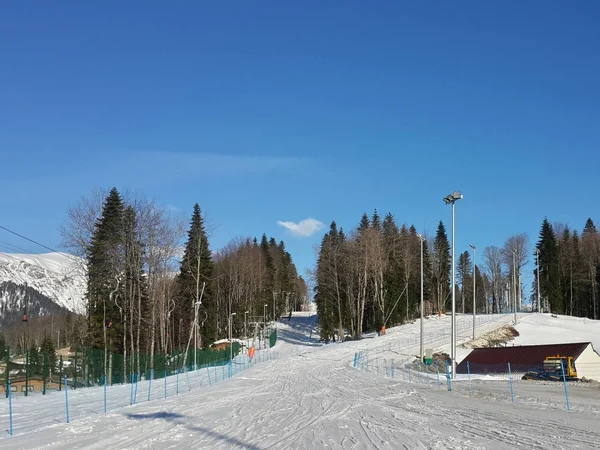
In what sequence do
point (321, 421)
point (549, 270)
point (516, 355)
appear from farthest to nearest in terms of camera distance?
point (549, 270) → point (516, 355) → point (321, 421)

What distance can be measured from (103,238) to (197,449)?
115 ft

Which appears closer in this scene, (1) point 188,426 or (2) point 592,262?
(1) point 188,426

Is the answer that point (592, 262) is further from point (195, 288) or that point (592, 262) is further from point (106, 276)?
point (106, 276)

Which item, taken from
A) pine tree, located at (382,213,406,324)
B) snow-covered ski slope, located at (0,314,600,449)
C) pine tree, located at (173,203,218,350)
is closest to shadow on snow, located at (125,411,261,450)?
snow-covered ski slope, located at (0,314,600,449)

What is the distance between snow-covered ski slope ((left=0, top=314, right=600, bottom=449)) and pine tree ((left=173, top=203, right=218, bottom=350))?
127 feet

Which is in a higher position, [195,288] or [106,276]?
[106,276]

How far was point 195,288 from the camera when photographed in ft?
216

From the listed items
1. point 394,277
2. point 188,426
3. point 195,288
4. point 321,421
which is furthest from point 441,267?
point 188,426

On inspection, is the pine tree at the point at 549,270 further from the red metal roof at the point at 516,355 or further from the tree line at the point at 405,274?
the red metal roof at the point at 516,355

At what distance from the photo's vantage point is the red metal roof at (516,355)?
40719mm

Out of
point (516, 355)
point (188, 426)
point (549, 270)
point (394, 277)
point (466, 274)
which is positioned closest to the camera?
point (188, 426)

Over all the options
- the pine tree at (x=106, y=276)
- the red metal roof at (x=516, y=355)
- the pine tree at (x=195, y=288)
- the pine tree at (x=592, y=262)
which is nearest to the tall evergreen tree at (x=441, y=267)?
the pine tree at (x=592, y=262)

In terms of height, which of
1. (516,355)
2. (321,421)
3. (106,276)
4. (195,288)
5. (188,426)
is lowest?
(516,355)

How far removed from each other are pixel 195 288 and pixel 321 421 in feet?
170
